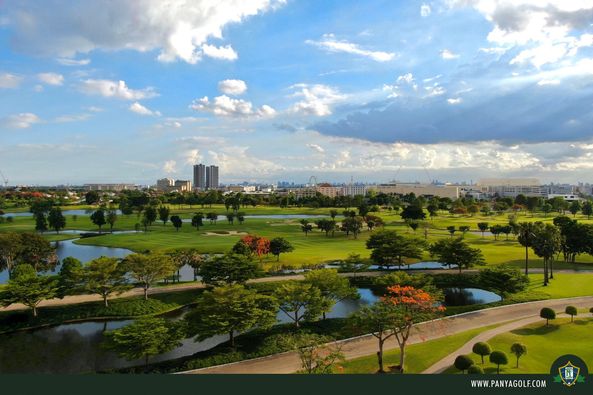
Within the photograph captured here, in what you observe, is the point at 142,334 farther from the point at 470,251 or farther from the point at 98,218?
the point at 98,218

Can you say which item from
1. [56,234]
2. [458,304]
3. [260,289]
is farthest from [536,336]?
[56,234]

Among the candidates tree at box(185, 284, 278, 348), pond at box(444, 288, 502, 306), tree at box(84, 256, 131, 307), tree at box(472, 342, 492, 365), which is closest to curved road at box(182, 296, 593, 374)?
tree at box(472, 342, 492, 365)

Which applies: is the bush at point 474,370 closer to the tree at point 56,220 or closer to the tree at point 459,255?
the tree at point 459,255

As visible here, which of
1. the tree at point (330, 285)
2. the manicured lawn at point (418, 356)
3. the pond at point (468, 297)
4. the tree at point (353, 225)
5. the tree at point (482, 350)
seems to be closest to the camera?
the tree at point (482, 350)

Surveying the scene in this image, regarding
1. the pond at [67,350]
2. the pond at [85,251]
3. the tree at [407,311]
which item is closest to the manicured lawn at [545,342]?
the tree at [407,311]

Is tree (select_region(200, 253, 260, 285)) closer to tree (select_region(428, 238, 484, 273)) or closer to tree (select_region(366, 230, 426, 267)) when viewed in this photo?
tree (select_region(366, 230, 426, 267))
